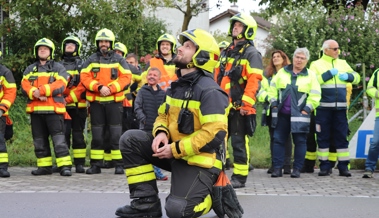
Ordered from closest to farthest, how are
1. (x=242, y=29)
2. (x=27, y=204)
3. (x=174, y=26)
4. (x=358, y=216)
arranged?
(x=358, y=216), (x=27, y=204), (x=242, y=29), (x=174, y=26)

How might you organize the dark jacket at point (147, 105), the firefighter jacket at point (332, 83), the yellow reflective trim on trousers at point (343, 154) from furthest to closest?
the yellow reflective trim on trousers at point (343, 154) → the firefighter jacket at point (332, 83) → the dark jacket at point (147, 105)

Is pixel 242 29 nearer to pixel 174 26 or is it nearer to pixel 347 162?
pixel 347 162

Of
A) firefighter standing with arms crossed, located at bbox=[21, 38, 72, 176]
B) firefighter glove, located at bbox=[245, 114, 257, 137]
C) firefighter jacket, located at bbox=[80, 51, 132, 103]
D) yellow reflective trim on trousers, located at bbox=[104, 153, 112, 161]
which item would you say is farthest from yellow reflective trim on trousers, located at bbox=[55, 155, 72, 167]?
firefighter glove, located at bbox=[245, 114, 257, 137]

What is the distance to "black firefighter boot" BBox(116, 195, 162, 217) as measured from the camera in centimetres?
762

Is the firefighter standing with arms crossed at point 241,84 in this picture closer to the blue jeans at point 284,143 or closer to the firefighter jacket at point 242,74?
the firefighter jacket at point 242,74

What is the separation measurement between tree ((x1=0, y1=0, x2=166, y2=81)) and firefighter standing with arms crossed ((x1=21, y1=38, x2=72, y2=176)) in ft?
19.4

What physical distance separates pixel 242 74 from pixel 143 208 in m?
3.53

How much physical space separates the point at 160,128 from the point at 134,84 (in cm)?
656

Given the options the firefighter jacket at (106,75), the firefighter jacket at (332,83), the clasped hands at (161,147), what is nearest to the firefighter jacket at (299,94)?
the firefighter jacket at (332,83)

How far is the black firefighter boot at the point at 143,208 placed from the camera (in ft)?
25.0

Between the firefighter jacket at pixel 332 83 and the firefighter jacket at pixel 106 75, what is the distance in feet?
10.8

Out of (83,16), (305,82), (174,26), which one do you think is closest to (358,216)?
(305,82)

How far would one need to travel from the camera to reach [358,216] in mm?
8211

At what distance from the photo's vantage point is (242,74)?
34.7ft
